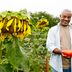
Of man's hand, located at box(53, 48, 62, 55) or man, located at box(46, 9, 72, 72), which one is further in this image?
man, located at box(46, 9, 72, 72)

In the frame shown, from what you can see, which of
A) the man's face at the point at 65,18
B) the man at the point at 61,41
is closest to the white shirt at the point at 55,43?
the man at the point at 61,41

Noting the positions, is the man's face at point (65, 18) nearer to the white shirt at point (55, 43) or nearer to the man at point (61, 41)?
the man at point (61, 41)

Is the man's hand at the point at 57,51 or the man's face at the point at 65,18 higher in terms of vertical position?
the man's face at the point at 65,18

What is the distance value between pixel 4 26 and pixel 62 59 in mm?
1914

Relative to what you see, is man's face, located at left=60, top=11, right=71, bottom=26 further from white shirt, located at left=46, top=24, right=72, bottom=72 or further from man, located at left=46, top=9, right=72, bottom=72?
white shirt, located at left=46, top=24, right=72, bottom=72

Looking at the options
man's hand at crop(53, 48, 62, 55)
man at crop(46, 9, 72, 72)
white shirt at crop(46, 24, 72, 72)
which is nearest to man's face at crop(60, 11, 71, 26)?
man at crop(46, 9, 72, 72)

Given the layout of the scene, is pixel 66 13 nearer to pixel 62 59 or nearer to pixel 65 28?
pixel 65 28

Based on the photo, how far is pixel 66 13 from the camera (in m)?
3.60

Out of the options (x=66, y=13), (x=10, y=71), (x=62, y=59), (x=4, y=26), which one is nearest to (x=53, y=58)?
(x=62, y=59)

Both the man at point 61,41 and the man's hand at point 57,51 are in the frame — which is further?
the man at point 61,41

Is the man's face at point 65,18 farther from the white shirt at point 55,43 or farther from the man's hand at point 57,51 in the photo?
the man's hand at point 57,51

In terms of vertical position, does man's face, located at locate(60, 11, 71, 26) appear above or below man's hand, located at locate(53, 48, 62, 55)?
above

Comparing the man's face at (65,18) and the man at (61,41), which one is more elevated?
the man's face at (65,18)

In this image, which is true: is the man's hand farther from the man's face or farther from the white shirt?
the man's face
